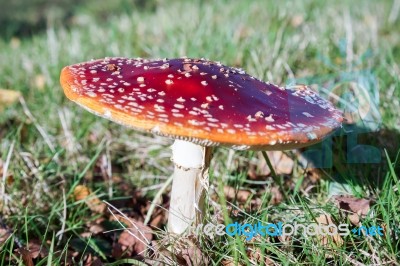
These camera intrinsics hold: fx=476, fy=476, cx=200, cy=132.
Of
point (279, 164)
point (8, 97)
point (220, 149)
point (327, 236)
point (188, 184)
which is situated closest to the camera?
point (327, 236)

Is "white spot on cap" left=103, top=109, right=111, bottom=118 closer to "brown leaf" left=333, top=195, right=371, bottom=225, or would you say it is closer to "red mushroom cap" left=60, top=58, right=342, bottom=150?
"red mushroom cap" left=60, top=58, right=342, bottom=150

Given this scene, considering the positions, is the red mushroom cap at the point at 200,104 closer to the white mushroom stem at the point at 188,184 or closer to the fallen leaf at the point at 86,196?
the white mushroom stem at the point at 188,184

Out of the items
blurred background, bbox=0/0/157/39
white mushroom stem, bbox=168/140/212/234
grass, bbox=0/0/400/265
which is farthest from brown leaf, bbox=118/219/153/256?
blurred background, bbox=0/0/157/39

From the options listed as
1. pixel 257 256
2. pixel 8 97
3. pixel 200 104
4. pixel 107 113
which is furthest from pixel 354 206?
pixel 8 97

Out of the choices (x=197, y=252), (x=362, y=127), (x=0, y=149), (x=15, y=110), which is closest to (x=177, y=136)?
(x=197, y=252)

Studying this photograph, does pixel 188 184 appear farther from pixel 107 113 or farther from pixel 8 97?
pixel 8 97

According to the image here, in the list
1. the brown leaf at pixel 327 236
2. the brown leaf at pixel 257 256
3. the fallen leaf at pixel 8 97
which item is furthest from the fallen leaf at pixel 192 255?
the fallen leaf at pixel 8 97

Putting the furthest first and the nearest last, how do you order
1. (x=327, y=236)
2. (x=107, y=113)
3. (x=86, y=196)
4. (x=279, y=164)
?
(x=279, y=164)
(x=86, y=196)
(x=327, y=236)
(x=107, y=113)
